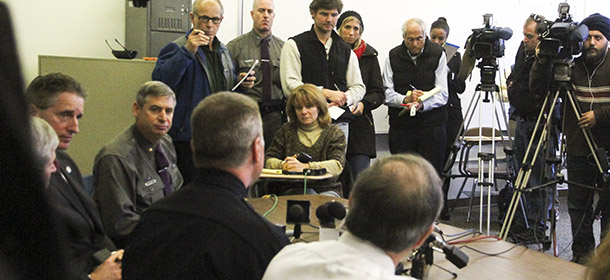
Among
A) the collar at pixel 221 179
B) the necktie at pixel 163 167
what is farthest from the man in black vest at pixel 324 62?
the collar at pixel 221 179

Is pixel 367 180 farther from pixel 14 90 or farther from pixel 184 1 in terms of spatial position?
pixel 184 1

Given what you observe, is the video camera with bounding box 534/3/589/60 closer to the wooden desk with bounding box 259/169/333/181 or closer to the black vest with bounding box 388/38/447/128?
the black vest with bounding box 388/38/447/128

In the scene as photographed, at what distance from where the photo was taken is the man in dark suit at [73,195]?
Result: 1969mm

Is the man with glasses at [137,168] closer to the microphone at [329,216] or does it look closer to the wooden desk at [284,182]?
the wooden desk at [284,182]

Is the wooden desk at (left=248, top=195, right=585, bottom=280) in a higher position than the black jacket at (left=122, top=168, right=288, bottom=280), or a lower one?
lower

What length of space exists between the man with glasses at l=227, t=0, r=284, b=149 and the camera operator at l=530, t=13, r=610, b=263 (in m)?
1.77

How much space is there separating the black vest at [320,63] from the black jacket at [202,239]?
274 cm

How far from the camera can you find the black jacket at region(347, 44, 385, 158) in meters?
4.47

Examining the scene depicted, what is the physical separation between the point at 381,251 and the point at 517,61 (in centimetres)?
393

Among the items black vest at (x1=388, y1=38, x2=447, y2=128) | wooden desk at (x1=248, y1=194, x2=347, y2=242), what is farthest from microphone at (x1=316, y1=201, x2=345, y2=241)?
black vest at (x1=388, y1=38, x2=447, y2=128)

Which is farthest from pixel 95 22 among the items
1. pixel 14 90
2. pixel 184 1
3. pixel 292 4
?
pixel 14 90

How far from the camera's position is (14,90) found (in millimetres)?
252

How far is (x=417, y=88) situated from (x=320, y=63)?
39.9 inches

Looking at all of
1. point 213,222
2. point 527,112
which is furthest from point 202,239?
point 527,112
